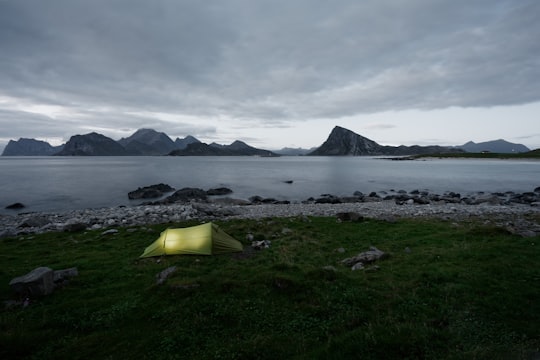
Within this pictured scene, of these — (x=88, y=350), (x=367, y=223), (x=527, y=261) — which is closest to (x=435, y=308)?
(x=527, y=261)

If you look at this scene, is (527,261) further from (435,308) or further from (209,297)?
(209,297)

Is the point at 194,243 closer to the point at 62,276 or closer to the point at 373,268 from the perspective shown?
the point at 62,276

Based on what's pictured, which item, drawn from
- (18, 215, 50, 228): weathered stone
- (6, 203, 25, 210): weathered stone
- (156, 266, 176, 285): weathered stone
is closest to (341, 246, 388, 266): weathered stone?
(156, 266, 176, 285): weathered stone

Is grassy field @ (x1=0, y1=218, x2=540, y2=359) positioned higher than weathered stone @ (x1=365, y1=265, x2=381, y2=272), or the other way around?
grassy field @ (x1=0, y1=218, x2=540, y2=359)

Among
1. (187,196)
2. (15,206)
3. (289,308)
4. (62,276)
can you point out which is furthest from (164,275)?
(15,206)

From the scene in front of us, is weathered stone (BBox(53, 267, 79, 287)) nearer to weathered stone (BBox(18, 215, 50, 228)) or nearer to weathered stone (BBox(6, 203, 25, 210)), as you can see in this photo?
weathered stone (BBox(18, 215, 50, 228))

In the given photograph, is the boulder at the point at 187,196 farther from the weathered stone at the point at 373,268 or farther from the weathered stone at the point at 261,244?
the weathered stone at the point at 373,268

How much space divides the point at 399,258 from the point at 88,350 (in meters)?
12.6

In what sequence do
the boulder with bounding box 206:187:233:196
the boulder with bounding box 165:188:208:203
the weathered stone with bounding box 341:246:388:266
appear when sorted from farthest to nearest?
1. the boulder with bounding box 206:187:233:196
2. the boulder with bounding box 165:188:208:203
3. the weathered stone with bounding box 341:246:388:266

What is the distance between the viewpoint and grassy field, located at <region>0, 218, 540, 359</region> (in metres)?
6.48

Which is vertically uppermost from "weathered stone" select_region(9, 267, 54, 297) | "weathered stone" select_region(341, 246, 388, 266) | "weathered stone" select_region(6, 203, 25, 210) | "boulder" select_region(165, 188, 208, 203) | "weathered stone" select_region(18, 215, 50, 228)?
"weathered stone" select_region(9, 267, 54, 297)

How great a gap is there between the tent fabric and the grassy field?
51cm

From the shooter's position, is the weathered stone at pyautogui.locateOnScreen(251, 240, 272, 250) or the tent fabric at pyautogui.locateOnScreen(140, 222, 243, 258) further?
the weathered stone at pyautogui.locateOnScreen(251, 240, 272, 250)

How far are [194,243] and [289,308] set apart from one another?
8.03 m
